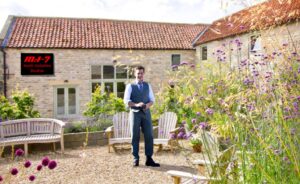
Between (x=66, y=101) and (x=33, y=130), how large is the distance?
823cm

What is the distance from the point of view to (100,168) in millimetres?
5926

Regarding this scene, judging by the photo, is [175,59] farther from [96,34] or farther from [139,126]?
[139,126]

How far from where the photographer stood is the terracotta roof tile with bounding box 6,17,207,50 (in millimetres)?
15468

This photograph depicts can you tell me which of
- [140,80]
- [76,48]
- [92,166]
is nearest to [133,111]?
[140,80]

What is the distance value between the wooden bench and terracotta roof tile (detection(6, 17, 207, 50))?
815 cm

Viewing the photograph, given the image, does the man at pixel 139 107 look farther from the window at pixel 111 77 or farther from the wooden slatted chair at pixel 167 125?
the window at pixel 111 77

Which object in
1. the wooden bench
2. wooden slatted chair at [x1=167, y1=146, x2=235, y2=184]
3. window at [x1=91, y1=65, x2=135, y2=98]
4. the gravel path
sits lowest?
the gravel path

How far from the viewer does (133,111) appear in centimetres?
577

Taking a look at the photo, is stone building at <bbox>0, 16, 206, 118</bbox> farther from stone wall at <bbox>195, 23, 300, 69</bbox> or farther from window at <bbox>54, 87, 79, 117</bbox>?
stone wall at <bbox>195, 23, 300, 69</bbox>

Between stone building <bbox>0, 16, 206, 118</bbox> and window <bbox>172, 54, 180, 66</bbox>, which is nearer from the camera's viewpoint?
stone building <bbox>0, 16, 206, 118</bbox>

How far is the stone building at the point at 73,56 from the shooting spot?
15.0 meters

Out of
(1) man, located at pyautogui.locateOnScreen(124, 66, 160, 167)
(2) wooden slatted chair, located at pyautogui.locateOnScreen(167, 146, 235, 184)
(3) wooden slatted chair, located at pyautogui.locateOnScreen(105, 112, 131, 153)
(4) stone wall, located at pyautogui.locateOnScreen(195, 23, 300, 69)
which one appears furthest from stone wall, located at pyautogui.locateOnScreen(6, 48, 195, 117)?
(2) wooden slatted chair, located at pyautogui.locateOnScreen(167, 146, 235, 184)

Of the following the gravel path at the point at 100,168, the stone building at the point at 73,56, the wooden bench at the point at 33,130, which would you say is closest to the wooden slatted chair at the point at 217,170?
the gravel path at the point at 100,168

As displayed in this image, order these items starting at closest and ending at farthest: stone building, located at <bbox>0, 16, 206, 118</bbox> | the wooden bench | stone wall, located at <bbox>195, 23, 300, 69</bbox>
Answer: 1. stone wall, located at <bbox>195, 23, 300, 69</bbox>
2. the wooden bench
3. stone building, located at <bbox>0, 16, 206, 118</bbox>
